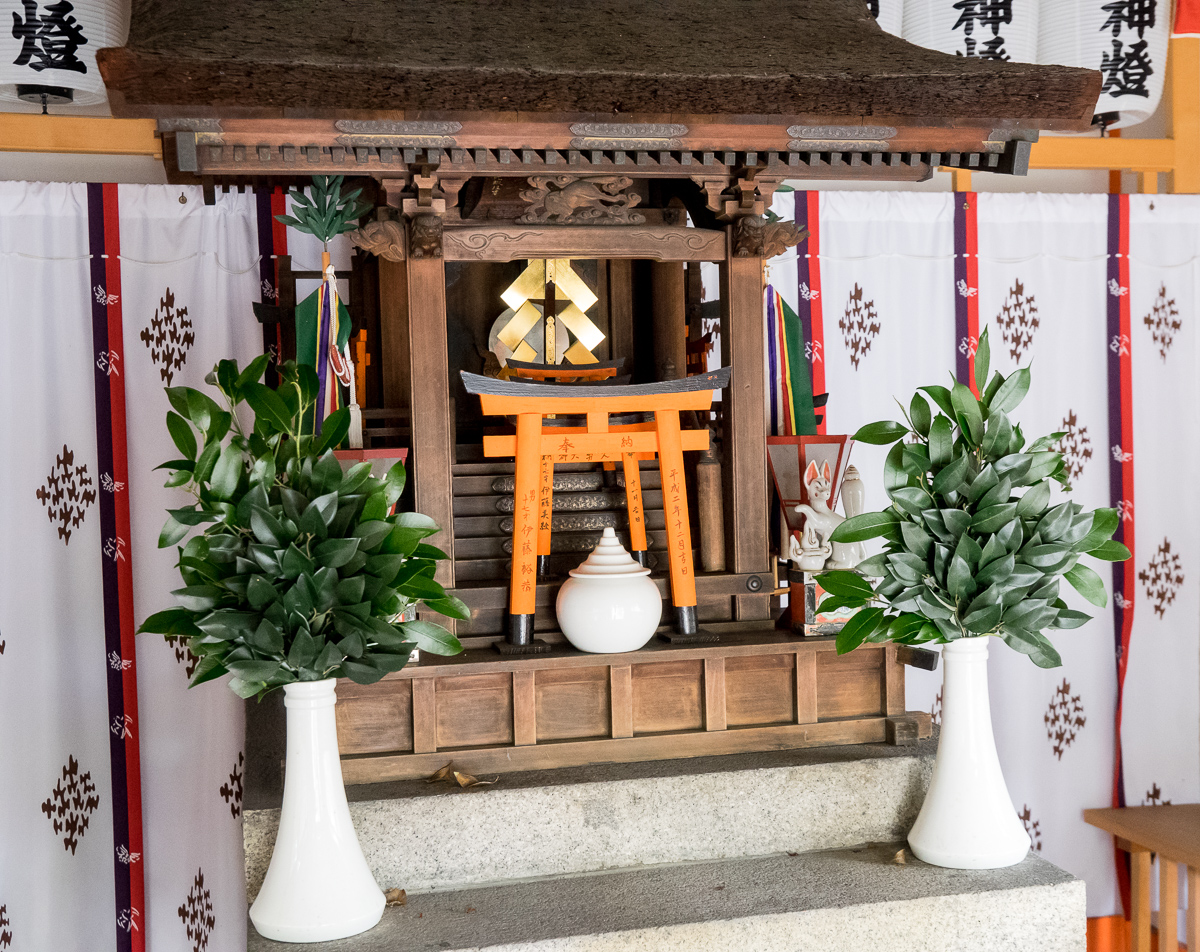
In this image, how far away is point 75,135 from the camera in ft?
9.98

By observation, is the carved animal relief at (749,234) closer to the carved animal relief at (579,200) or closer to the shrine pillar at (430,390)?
the carved animal relief at (579,200)

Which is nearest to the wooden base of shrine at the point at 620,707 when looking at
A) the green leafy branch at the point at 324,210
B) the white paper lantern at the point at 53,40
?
the green leafy branch at the point at 324,210

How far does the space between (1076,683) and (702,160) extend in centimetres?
247

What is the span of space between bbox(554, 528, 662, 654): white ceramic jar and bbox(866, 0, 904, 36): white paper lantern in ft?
6.59

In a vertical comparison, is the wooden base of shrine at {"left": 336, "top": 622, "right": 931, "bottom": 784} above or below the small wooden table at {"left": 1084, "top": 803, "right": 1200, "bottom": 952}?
above

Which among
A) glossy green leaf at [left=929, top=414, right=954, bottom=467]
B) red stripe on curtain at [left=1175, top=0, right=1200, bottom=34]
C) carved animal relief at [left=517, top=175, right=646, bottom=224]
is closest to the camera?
glossy green leaf at [left=929, top=414, right=954, bottom=467]

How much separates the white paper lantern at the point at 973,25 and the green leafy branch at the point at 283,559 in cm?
237

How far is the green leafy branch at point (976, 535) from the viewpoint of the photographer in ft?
5.62

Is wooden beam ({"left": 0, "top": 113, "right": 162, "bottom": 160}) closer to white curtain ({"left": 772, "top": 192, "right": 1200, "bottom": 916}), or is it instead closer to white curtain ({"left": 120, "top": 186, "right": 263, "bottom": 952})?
white curtain ({"left": 120, "top": 186, "right": 263, "bottom": 952})

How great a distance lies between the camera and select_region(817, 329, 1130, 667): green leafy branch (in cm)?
171

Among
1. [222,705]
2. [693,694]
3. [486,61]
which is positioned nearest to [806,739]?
[693,694]

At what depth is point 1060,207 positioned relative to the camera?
3.53 m

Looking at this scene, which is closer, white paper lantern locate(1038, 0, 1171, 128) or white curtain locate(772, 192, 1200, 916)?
white paper lantern locate(1038, 0, 1171, 128)

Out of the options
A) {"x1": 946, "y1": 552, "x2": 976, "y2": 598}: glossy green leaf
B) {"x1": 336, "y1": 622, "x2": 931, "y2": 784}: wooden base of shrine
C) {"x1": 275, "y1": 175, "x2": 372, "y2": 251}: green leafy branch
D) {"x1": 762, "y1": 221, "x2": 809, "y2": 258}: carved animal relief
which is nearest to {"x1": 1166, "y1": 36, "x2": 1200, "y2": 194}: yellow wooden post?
{"x1": 762, "y1": 221, "x2": 809, "y2": 258}: carved animal relief
